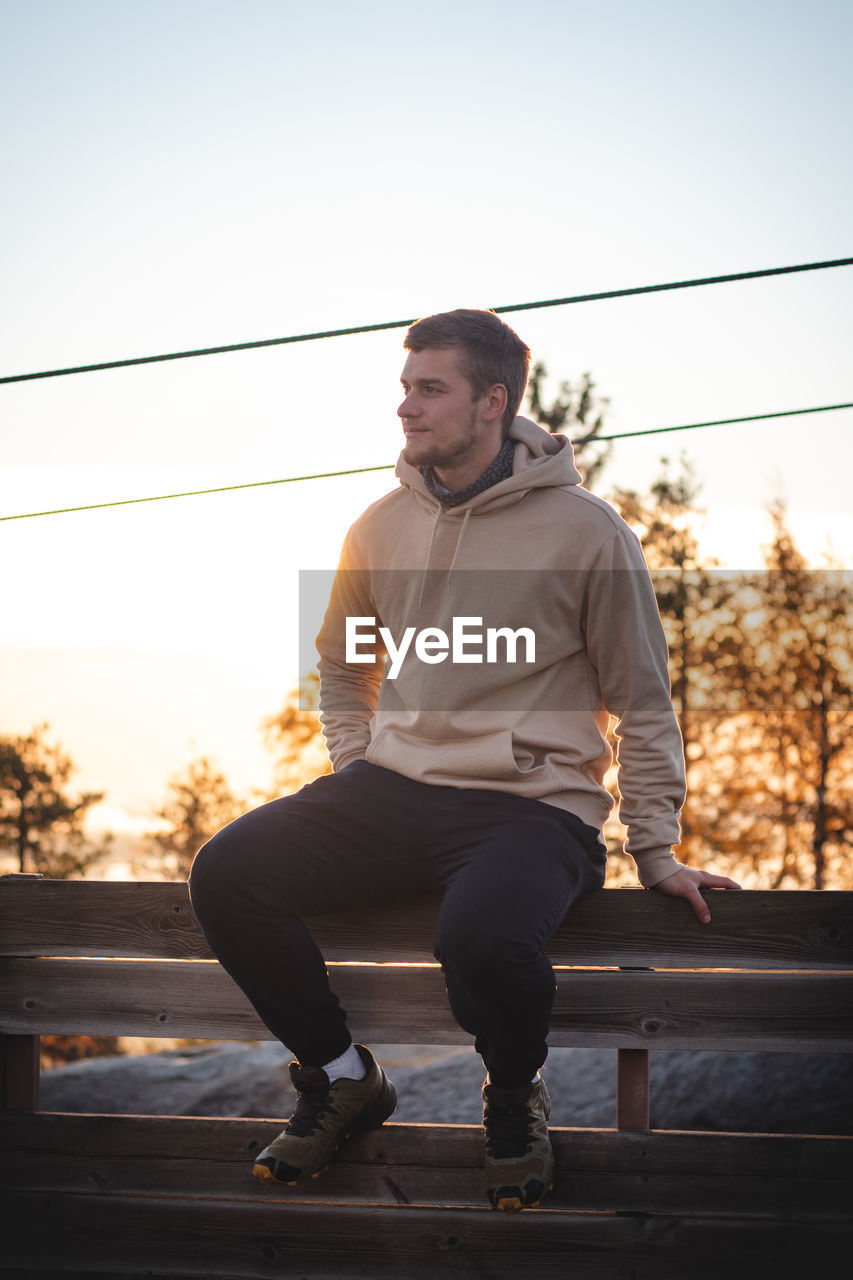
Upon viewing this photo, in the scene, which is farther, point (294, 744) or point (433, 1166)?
point (294, 744)

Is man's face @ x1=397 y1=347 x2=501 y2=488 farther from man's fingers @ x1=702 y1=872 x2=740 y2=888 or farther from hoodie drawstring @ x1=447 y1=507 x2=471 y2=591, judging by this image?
man's fingers @ x1=702 y1=872 x2=740 y2=888

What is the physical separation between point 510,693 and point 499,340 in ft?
2.84

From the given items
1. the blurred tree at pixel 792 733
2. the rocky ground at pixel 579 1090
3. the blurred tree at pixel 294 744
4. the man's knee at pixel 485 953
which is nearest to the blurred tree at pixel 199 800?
the blurred tree at pixel 294 744

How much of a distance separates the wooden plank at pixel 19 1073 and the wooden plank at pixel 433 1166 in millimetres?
59

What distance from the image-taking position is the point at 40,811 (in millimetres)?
33812

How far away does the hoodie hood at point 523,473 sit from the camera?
257 centimetres

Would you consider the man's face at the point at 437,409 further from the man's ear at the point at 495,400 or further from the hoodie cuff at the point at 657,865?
the hoodie cuff at the point at 657,865

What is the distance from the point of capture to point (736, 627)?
709 inches

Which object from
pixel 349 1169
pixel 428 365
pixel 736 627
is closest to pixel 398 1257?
pixel 349 1169

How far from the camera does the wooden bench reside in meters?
2.35

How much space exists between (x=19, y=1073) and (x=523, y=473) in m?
1.91

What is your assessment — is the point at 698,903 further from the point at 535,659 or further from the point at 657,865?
the point at 535,659

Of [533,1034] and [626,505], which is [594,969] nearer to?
[533,1034]

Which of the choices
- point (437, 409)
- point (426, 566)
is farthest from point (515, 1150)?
point (437, 409)
